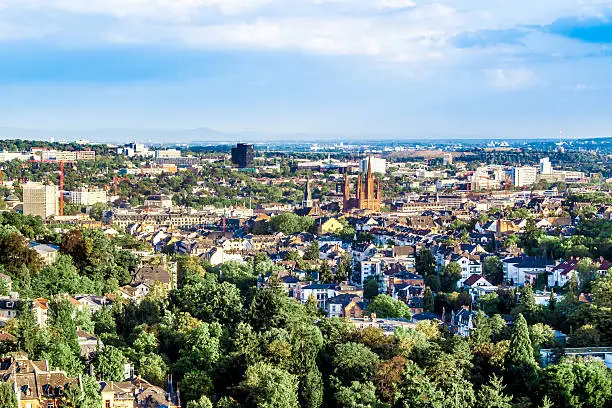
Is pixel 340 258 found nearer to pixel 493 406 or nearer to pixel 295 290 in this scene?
pixel 295 290

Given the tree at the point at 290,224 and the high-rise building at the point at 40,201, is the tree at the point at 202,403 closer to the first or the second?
the tree at the point at 290,224

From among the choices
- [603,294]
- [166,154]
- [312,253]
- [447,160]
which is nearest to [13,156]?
[166,154]

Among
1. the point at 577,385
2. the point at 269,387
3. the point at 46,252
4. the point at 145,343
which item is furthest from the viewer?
the point at 46,252

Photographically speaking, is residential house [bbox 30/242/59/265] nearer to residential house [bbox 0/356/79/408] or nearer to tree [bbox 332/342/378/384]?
residential house [bbox 0/356/79/408]

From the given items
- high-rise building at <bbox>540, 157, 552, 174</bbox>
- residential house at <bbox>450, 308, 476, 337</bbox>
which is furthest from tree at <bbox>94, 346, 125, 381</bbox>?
high-rise building at <bbox>540, 157, 552, 174</bbox>

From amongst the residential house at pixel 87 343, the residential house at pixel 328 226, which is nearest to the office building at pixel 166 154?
the residential house at pixel 328 226

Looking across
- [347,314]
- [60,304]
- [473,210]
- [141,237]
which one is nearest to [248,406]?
[60,304]

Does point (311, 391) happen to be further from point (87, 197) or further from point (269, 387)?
point (87, 197)
